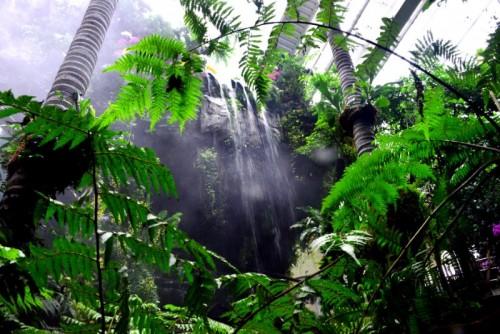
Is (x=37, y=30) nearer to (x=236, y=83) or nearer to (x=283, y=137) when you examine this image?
(x=236, y=83)

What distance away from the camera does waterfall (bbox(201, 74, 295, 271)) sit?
1126 centimetres

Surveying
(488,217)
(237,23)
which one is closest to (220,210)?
(488,217)

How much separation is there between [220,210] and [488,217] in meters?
7.26

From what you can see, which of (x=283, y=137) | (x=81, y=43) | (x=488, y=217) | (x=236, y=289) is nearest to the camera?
(x=236, y=289)

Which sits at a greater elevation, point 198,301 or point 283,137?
point 283,137

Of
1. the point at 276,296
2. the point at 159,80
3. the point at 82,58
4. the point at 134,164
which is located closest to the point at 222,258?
the point at 276,296

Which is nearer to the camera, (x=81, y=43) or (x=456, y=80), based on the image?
(x=456, y=80)

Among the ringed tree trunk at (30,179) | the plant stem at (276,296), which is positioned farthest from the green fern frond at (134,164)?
the ringed tree trunk at (30,179)

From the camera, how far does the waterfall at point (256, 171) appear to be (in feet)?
36.9

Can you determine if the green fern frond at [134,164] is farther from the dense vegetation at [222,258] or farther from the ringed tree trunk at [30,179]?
the ringed tree trunk at [30,179]

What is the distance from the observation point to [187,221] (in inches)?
448

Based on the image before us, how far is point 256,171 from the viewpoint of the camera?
1179 cm

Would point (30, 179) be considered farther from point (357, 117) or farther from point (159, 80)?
point (357, 117)

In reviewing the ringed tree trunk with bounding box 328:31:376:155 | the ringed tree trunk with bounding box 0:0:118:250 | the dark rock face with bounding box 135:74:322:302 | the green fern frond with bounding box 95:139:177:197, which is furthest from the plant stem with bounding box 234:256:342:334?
the dark rock face with bounding box 135:74:322:302
